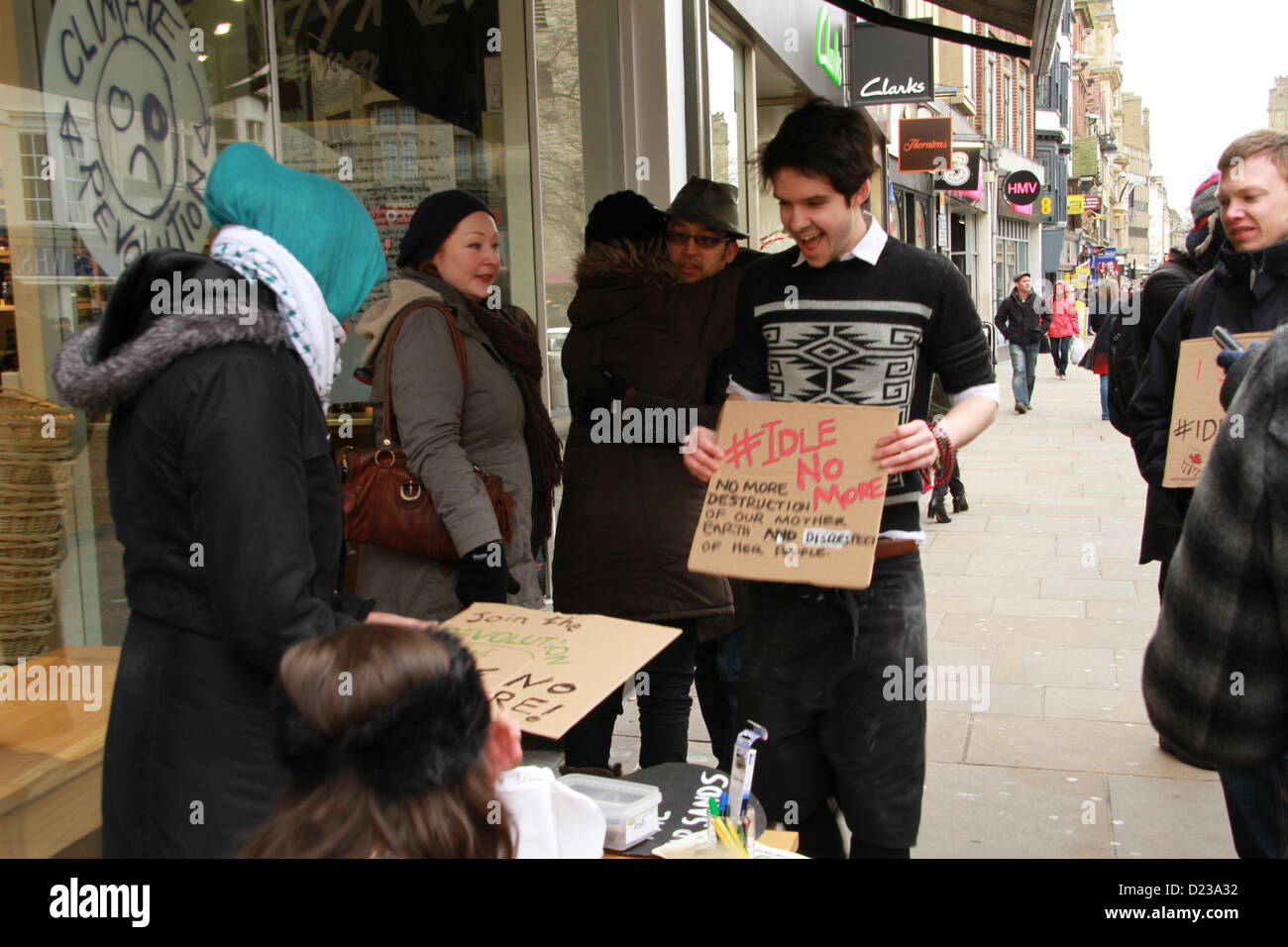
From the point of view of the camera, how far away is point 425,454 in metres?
3.08

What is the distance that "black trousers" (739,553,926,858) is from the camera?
9.10 ft

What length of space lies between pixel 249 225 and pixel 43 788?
1993 millimetres

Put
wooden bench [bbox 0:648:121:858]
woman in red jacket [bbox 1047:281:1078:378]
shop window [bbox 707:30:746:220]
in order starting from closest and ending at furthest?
wooden bench [bbox 0:648:121:858] < shop window [bbox 707:30:746:220] < woman in red jacket [bbox 1047:281:1078:378]

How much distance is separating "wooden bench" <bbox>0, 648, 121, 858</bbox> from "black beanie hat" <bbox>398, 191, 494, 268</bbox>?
139 centimetres

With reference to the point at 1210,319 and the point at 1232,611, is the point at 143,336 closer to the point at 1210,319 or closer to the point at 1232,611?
the point at 1232,611

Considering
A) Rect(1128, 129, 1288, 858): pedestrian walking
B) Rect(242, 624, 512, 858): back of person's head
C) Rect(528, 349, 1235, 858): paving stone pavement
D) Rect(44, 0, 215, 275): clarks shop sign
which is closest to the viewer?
Rect(242, 624, 512, 858): back of person's head

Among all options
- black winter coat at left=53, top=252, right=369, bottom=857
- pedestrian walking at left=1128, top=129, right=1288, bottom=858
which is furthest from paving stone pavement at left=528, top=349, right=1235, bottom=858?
black winter coat at left=53, top=252, right=369, bottom=857

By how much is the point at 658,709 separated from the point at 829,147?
74.5 inches

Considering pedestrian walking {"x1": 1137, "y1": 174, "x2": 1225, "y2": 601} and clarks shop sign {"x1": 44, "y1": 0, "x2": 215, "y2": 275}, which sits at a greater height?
clarks shop sign {"x1": 44, "y1": 0, "x2": 215, "y2": 275}

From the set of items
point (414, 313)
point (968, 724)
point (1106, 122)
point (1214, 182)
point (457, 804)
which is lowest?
point (968, 724)

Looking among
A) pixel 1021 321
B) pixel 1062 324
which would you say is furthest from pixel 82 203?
pixel 1062 324

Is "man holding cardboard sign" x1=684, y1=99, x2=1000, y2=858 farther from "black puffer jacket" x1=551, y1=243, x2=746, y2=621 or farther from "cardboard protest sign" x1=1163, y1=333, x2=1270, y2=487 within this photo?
"cardboard protest sign" x1=1163, y1=333, x2=1270, y2=487

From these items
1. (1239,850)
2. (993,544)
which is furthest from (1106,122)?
(1239,850)

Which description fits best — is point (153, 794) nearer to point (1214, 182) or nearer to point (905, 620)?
point (905, 620)
